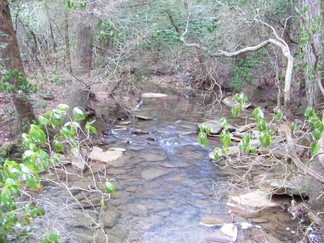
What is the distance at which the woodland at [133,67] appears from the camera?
3.86m

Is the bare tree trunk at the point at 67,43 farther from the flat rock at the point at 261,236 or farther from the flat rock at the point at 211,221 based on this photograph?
the flat rock at the point at 261,236

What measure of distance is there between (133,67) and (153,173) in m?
3.62

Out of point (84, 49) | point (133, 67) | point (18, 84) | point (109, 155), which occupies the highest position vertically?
point (84, 49)

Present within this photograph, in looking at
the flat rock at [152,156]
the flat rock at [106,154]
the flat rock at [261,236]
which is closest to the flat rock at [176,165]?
A: the flat rock at [152,156]

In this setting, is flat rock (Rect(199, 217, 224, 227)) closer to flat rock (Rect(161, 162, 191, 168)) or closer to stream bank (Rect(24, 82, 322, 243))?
stream bank (Rect(24, 82, 322, 243))

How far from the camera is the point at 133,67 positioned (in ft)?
30.9

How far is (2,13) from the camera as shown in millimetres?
6082

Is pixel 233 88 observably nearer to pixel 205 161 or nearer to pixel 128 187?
pixel 205 161

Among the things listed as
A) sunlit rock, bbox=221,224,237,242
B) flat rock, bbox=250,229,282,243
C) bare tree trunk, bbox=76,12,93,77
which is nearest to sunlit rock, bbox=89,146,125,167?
bare tree trunk, bbox=76,12,93,77

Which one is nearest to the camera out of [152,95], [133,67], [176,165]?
[176,165]

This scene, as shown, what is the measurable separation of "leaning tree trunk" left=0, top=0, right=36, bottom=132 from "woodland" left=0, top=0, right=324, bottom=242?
19mm

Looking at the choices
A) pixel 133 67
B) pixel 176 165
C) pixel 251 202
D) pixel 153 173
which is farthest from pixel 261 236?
pixel 133 67

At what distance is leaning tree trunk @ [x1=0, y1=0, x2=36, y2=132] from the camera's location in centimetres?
608

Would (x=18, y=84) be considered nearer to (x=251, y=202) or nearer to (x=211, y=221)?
(x=211, y=221)
